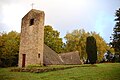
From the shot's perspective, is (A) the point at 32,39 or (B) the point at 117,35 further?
(B) the point at 117,35

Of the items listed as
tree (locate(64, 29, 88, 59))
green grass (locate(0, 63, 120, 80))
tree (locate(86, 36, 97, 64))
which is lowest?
green grass (locate(0, 63, 120, 80))

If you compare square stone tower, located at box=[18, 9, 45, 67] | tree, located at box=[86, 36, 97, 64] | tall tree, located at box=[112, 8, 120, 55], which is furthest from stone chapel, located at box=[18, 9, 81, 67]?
tall tree, located at box=[112, 8, 120, 55]

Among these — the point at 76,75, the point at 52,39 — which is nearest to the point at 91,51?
the point at 76,75

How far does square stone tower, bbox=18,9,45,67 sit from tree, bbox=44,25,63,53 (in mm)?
21099

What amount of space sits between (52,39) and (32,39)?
78.8ft

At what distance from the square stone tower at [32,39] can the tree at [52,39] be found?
69.2ft

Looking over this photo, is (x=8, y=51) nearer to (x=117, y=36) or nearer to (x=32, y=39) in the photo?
(x=32, y=39)

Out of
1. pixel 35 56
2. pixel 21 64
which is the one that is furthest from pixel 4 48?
pixel 35 56

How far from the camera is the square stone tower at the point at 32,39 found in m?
28.5

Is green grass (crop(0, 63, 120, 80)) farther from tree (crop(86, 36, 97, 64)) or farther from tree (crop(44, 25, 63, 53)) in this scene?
tree (crop(44, 25, 63, 53))

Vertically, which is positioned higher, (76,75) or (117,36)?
(117,36)

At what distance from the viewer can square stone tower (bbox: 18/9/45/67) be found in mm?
28547

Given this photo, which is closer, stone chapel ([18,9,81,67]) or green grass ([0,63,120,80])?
green grass ([0,63,120,80])

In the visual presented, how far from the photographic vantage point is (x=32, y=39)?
29.1 metres
